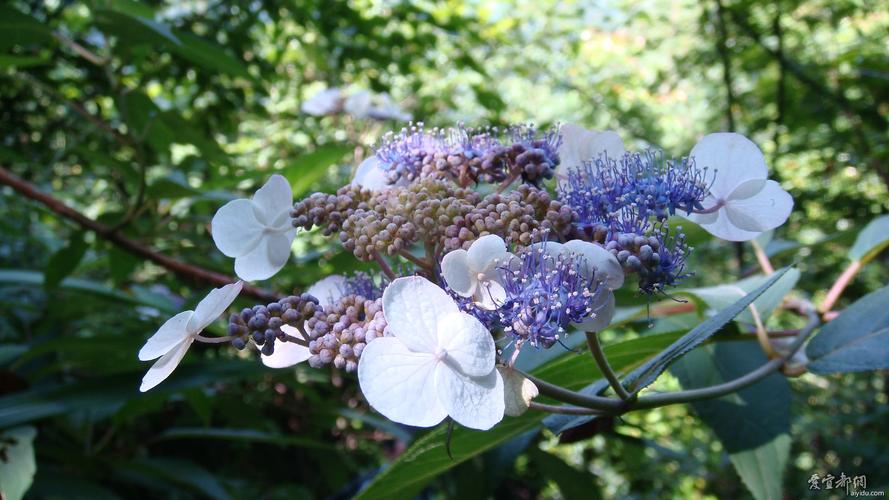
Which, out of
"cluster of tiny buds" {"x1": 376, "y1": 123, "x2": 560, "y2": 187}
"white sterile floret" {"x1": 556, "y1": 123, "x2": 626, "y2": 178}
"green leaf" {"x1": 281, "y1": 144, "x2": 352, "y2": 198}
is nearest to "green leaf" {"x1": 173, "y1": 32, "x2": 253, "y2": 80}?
"green leaf" {"x1": 281, "y1": 144, "x2": 352, "y2": 198}

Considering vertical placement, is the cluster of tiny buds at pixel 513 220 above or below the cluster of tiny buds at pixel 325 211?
below

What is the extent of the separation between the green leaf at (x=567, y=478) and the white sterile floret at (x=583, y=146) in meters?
0.84

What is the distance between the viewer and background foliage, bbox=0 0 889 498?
1.35 meters

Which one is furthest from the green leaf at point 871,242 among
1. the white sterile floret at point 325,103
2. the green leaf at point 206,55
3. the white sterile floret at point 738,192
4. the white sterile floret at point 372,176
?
the white sterile floret at point 325,103

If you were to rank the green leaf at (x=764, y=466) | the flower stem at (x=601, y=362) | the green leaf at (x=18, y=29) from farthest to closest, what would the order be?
the green leaf at (x=18, y=29), the green leaf at (x=764, y=466), the flower stem at (x=601, y=362)

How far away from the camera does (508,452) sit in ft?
4.00

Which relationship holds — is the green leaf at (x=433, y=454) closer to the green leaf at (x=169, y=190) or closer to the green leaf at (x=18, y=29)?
the green leaf at (x=169, y=190)

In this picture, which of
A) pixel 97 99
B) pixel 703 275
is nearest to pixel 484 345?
pixel 97 99

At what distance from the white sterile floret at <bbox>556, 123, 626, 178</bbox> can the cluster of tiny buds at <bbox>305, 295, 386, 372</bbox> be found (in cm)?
30

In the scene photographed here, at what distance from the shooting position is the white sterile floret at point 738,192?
2.41 feet

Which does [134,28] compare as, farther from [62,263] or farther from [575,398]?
[575,398]

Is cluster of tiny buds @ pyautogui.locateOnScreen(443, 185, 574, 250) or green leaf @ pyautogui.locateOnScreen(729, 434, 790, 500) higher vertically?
cluster of tiny buds @ pyautogui.locateOnScreen(443, 185, 574, 250)

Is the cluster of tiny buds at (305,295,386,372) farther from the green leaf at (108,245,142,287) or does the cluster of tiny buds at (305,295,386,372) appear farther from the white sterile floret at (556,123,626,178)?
the green leaf at (108,245,142,287)

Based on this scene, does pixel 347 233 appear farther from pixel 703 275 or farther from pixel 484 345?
pixel 703 275
